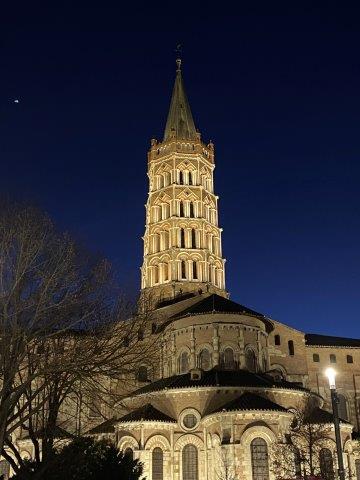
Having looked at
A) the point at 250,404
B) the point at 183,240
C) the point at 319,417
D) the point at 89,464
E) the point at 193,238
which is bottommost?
the point at 89,464

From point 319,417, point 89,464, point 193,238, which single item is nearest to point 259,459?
point 319,417

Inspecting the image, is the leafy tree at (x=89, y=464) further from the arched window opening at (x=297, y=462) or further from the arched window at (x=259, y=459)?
the arched window at (x=259, y=459)

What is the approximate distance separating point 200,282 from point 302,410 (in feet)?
79.3

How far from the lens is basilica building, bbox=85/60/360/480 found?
1593 inches

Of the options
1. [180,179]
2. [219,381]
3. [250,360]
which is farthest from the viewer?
[180,179]

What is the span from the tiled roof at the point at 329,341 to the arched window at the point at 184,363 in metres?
18.3

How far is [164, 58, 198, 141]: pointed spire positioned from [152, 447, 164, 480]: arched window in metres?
44.3

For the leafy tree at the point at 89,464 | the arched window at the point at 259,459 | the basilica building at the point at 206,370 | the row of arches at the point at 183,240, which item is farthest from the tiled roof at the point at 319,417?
the row of arches at the point at 183,240

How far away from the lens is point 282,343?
61.2m

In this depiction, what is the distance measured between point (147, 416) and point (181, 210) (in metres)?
32.7

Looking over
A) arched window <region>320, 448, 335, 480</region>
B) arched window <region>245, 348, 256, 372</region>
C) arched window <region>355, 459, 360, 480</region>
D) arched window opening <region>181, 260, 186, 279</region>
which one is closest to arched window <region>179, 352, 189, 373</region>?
arched window <region>245, 348, 256, 372</region>

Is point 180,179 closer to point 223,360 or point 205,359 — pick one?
point 205,359

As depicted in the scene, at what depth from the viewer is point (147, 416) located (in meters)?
43.5

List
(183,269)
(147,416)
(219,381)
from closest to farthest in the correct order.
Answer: (147,416) < (219,381) < (183,269)
